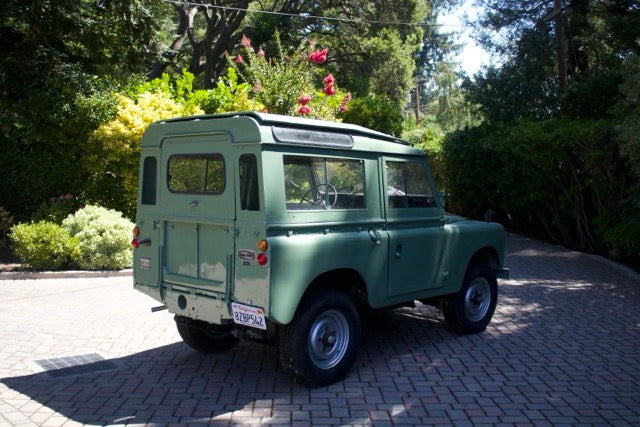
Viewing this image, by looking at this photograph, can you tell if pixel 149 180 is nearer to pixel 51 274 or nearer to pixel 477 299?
pixel 477 299

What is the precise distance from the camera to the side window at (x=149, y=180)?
19.6ft

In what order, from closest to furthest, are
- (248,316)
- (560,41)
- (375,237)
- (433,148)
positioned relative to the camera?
(248,316) < (375,237) < (560,41) < (433,148)

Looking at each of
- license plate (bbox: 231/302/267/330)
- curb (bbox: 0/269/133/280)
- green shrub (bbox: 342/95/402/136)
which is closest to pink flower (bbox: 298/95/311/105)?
green shrub (bbox: 342/95/402/136)

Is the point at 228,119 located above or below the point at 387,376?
above

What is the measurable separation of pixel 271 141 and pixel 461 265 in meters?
2.90

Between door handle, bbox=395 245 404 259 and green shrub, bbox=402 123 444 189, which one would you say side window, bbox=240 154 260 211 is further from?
green shrub, bbox=402 123 444 189

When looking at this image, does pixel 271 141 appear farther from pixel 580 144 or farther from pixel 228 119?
pixel 580 144

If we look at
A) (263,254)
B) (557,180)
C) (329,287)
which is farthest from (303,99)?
(263,254)

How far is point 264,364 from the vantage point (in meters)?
6.12

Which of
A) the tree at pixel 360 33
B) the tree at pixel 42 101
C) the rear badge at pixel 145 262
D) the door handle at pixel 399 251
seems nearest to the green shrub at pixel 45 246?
the tree at pixel 42 101

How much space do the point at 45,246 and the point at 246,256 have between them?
676 centimetres

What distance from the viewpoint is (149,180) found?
6031mm

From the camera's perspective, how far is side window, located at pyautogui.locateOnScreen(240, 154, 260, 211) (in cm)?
509

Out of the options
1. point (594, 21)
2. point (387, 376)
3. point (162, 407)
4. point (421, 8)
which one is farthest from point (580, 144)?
point (421, 8)
